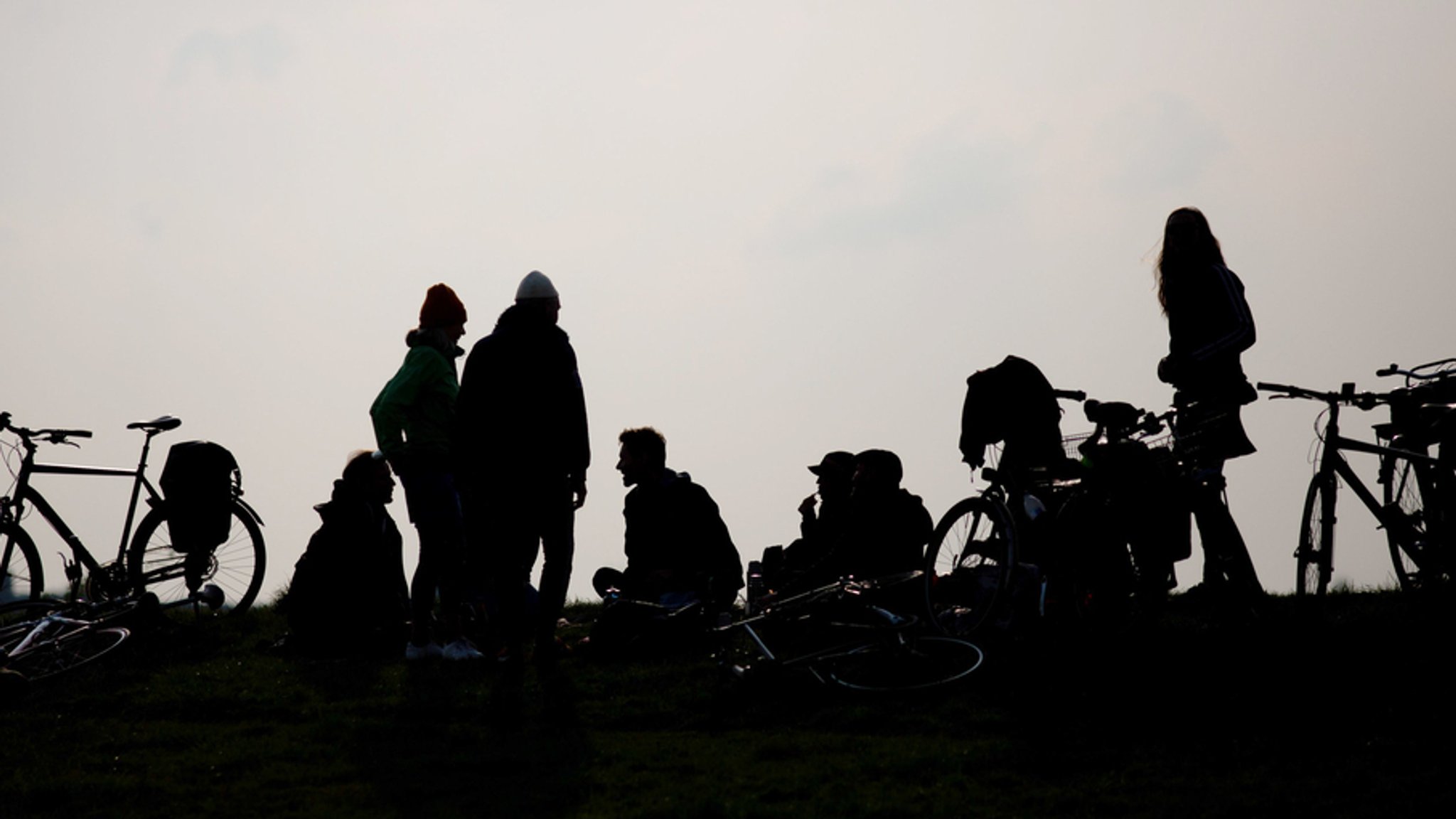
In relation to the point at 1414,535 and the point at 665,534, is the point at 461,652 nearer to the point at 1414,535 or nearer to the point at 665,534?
the point at 665,534

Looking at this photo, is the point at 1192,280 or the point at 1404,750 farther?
the point at 1192,280

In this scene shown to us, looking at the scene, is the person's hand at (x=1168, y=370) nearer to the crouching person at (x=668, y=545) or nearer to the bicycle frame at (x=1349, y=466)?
the bicycle frame at (x=1349, y=466)

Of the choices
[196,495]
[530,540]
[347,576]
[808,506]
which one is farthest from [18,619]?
[808,506]

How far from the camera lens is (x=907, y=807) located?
239 inches

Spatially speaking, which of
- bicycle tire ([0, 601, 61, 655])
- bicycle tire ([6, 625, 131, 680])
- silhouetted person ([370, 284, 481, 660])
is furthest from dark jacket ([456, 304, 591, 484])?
bicycle tire ([0, 601, 61, 655])

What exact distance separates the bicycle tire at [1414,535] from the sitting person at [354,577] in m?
6.10

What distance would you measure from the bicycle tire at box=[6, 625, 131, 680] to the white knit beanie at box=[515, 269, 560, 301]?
371 centimetres

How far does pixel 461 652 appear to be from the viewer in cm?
989

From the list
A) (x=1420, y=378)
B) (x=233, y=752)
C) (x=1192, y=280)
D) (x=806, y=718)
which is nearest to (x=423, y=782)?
(x=233, y=752)

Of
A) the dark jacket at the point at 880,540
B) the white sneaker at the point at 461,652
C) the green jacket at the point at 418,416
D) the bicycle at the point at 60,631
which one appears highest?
the green jacket at the point at 418,416

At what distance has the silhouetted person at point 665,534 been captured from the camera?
34.7ft

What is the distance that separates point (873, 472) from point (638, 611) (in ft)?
5.49

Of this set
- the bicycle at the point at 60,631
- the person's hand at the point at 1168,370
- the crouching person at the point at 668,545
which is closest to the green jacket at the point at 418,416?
the crouching person at the point at 668,545

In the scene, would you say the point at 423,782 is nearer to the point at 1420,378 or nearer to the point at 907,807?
the point at 907,807
